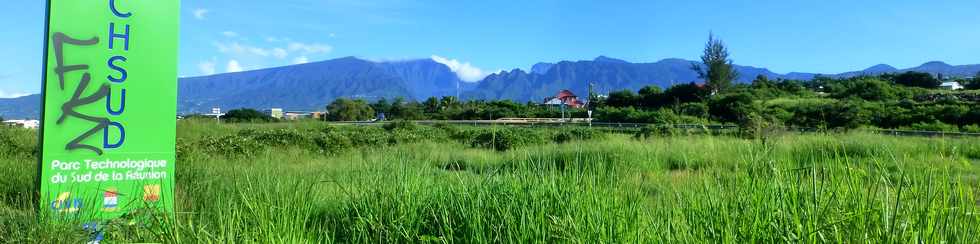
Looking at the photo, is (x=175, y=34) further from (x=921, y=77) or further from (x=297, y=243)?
(x=921, y=77)

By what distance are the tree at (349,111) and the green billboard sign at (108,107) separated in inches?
2286

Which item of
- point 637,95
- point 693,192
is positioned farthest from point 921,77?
point 693,192

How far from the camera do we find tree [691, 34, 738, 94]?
5844cm

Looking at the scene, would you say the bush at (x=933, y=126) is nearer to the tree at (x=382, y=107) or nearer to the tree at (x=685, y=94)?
the tree at (x=685, y=94)

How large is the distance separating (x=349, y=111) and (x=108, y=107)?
60176 millimetres

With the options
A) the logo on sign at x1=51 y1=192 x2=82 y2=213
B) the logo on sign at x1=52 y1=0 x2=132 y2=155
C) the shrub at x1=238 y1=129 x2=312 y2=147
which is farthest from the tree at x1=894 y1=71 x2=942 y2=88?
the logo on sign at x1=51 y1=192 x2=82 y2=213

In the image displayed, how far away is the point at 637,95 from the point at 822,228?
180 ft

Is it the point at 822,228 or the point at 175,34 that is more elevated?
the point at 175,34

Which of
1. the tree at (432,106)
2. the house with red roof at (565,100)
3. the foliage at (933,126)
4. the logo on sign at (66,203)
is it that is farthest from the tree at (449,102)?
the logo on sign at (66,203)

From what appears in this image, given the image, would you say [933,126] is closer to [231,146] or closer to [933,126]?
[933,126]

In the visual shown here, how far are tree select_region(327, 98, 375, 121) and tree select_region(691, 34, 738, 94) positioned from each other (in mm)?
35537

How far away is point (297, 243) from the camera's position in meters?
2.57

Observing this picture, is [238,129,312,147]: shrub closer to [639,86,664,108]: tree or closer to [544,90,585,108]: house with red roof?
[639,86,664,108]: tree

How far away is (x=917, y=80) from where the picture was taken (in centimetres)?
5262
